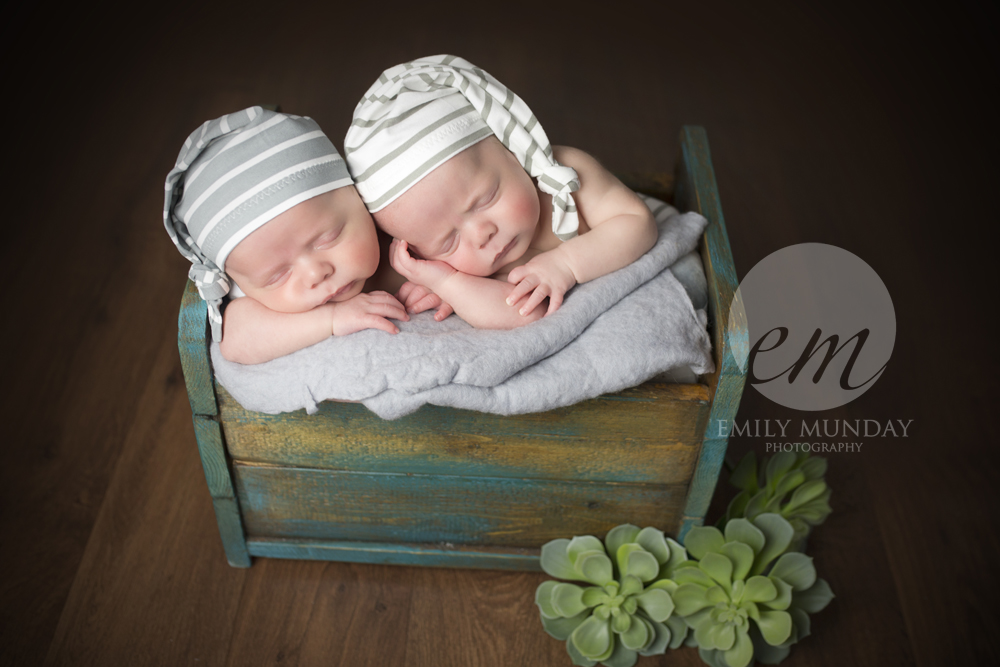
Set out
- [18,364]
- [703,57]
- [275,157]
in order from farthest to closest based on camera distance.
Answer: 1. [703,57]
2. [18,364]
3. [275,157]

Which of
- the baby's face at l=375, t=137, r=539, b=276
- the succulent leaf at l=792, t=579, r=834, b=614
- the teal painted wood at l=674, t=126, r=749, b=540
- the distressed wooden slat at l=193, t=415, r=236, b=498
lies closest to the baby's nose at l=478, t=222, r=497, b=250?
the baby's face at l=375, t=137, r=539, b=276

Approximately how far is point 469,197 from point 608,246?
17 centimetres

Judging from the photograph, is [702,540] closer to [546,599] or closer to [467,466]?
[546,599]

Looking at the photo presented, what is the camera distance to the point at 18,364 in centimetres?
142

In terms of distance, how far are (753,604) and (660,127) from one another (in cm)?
141

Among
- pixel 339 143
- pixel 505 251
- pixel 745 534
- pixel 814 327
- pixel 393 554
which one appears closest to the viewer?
pixel 505 251

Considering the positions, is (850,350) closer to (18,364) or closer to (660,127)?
(660,127)

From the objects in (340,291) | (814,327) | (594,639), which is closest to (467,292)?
(340,291)

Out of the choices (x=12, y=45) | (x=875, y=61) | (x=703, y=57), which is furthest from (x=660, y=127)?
(x=12, y=45)

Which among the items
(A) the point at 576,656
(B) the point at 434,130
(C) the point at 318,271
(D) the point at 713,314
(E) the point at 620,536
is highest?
(B) the point at 434,130

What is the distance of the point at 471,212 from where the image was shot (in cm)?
89

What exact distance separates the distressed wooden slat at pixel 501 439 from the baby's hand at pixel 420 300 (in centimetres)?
11

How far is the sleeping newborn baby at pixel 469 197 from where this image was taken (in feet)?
2.83

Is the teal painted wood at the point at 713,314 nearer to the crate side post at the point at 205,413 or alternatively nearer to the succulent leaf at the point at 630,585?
the succulent leaf at the point at 630,585
